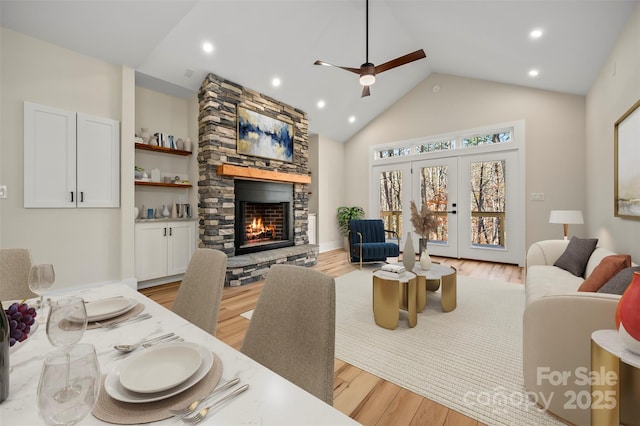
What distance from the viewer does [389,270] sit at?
8.23ft

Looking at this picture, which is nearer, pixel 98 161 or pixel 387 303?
pixel 387 303

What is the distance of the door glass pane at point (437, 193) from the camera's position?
543 centimetres

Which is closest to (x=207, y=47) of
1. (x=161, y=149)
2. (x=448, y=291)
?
(x=161, y=149)

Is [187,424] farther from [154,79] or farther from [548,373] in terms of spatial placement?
[154,79]

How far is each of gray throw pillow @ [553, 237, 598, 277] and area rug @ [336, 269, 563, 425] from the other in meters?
0.60

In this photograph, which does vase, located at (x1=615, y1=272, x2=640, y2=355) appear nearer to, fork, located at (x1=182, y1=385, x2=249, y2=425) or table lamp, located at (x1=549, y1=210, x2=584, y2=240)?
fork, located at (x1=182, y1=385, x2=249, y2=425)

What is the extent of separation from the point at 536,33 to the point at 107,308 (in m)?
4.67

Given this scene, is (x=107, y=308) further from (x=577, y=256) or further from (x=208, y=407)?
(x=577, y=256)

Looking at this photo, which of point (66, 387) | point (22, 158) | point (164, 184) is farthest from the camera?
point (164, 184)

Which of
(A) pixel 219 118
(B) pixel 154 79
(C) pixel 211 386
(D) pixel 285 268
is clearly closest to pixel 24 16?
(B) pixel 154 79

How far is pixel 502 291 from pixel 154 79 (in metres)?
5.45

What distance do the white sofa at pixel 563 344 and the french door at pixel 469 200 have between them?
3466 millimetres

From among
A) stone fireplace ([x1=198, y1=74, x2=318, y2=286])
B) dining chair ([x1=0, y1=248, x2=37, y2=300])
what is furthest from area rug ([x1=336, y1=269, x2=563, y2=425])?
dining chair ([x1=0, y1=248, x2=37, y2=300])

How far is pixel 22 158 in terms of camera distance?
2.76 meters
